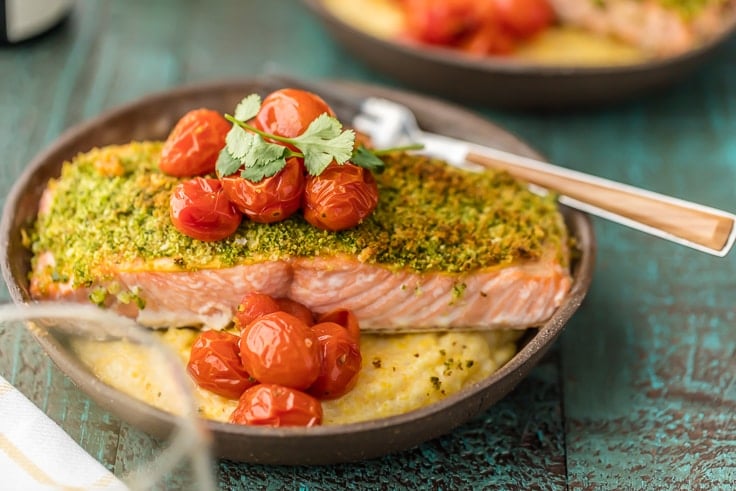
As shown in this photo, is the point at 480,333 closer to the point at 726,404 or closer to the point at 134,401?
the point at 726,404

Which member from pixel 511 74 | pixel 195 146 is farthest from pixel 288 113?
pixel 511 74

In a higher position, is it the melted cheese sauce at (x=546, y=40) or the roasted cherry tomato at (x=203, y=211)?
the roasted cherry tomato at (x=203, y=211)

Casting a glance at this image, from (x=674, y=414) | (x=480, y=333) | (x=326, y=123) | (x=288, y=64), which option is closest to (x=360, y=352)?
(x=480, y=333)

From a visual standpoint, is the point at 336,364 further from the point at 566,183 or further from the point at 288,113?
the point at 566,183

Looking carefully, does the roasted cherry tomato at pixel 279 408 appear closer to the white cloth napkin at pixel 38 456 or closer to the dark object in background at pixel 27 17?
the white cloth napkin at pixel 38 456

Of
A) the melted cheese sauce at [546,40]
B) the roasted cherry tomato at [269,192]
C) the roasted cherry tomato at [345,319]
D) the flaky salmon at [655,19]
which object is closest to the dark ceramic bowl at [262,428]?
the roasted cherry tomato at [345,319]

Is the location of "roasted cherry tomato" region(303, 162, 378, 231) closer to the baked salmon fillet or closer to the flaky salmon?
the baked salmon fillet
